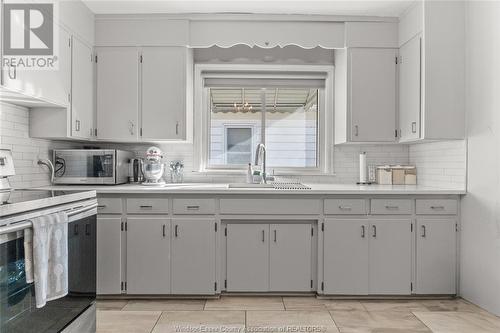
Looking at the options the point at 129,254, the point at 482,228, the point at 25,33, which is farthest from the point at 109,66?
the point at 482,228

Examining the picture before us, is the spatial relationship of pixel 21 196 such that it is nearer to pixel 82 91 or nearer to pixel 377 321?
pixel 82 91

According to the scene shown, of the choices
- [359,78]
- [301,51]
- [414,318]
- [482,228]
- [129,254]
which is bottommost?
[414,318]

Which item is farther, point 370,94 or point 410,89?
point 370,94

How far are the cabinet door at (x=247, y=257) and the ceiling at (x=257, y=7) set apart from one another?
175 centimetres

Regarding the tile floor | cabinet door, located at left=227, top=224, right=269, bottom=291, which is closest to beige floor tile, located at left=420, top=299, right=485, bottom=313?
the tile floor

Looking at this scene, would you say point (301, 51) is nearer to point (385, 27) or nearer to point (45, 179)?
point (385, 27)

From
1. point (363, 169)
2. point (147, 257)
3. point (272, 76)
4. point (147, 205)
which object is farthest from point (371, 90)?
point (147, 257)

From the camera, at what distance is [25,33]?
257 cm

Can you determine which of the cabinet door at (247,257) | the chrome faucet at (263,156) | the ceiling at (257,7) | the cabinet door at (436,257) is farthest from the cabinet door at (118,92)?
the cabinet door at (436,257)

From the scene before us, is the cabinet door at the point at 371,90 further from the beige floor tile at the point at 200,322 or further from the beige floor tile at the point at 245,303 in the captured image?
the beige floor tile at the point at 200,322

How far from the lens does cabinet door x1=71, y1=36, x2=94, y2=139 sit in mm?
3159

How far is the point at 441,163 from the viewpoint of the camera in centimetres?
340

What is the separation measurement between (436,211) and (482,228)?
1.07ft

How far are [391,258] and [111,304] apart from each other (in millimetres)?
2113
